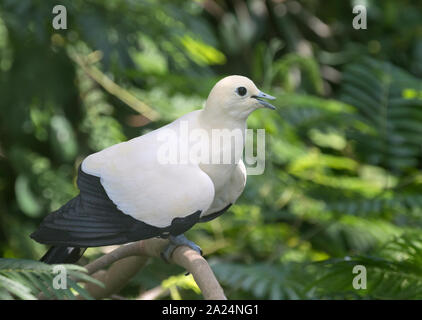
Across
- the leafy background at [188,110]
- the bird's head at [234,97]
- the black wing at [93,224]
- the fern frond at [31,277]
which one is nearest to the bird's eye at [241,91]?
the bird's head at [234,97]

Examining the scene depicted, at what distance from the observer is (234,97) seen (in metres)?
0.85

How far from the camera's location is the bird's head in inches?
33.5

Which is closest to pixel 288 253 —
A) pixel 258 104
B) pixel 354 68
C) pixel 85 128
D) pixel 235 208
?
pixel 235 208

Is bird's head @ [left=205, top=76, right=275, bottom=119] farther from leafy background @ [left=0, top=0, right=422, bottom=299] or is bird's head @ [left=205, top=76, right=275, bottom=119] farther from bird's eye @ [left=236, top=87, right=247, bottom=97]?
leafy background @ [left=0, top=0, right=422, bottom=299]

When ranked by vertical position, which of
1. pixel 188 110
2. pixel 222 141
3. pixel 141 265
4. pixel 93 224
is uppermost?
pixel 188 110

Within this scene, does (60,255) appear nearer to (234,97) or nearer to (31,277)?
(31,277)

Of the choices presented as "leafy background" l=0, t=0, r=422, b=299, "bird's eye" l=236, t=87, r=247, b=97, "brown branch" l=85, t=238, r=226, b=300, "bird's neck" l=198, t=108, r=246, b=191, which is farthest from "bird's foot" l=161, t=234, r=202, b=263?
"leafy background" l=0, t=0, r=422, b=299

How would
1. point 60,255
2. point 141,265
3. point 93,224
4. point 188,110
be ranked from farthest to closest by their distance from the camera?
point 188,110 → point 141,265 → point 60,255 → point 93,224

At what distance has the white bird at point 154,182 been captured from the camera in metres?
0.84

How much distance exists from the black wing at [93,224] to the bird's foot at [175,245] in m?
0.09

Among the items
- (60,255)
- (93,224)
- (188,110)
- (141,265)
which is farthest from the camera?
(188,110)

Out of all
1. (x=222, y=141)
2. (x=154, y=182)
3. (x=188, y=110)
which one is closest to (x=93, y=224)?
(x=154, y=182)

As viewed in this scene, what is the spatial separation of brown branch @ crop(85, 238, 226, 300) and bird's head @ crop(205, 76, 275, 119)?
0.71 feet

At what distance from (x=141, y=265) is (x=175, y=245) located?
17 cm
